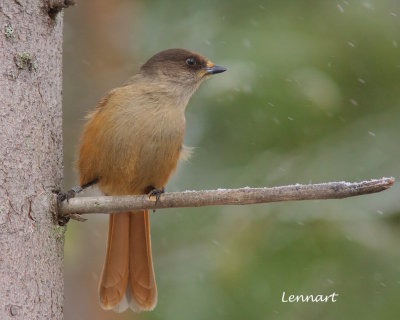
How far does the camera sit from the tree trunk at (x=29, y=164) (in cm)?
305

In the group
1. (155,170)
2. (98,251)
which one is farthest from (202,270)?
(98,251)

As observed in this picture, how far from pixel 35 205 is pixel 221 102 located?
3283 mm

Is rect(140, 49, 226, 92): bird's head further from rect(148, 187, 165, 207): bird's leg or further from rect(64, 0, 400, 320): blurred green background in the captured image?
rect(148, 187, 165, 207): bird's leg

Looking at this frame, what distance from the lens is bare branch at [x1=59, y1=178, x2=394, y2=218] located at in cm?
282

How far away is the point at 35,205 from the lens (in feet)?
10.5

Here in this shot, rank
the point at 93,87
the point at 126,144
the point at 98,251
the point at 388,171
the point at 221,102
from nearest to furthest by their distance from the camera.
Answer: the point at 126,144, the point at 388,171, the point at 221,102, the point at 98,251, the point at 93,87

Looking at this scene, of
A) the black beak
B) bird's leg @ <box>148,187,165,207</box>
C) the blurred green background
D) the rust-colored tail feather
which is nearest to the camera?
bird's leg @ <box>148,187,165,207</box>

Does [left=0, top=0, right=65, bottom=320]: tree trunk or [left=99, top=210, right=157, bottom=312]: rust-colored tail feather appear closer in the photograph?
[left=0, top=0, right=65, bottom=320]: tree trunk

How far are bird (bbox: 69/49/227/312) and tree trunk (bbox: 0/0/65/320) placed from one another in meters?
0.98

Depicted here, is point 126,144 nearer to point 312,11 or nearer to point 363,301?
point 363,301

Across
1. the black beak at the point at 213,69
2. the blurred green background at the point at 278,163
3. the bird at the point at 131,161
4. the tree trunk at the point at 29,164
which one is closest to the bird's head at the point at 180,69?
the black beak at the point at 213,69

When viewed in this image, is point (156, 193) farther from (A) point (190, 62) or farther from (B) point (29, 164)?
(A) point (190, 62)

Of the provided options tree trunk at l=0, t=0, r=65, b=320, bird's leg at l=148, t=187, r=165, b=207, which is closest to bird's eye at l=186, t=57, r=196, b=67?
bird's leg at l=148, t=187, r=165, b=207

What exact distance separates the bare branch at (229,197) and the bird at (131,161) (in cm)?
91
